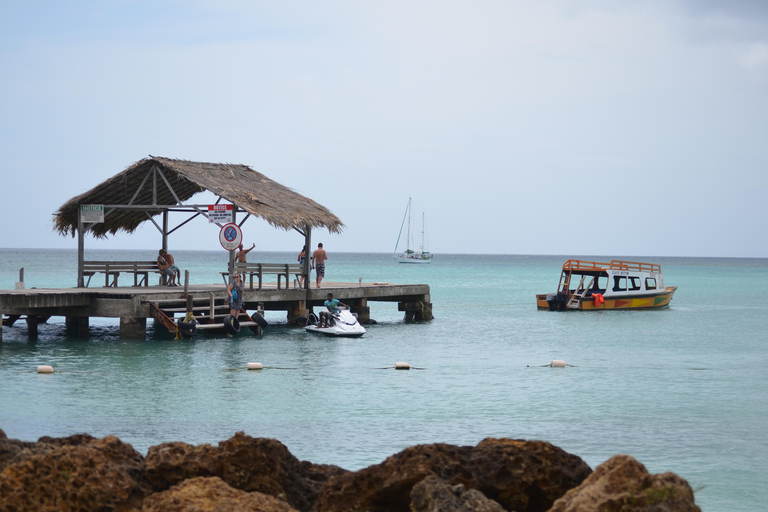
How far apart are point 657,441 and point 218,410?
6.13 m

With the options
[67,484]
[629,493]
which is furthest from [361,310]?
[629,493]

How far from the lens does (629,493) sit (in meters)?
5.23

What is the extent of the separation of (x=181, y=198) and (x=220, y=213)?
11.8 ft

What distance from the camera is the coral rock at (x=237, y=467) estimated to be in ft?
20.7

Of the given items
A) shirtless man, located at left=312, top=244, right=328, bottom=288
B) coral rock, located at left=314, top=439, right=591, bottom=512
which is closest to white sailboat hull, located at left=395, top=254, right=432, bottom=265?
shirtless man, located at left=312, top=244, right=328, bottom=288

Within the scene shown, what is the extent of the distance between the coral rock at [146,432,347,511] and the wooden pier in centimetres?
1358

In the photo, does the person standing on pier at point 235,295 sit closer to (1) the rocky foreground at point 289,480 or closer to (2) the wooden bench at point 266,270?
(2) the wooden bench at point 266,270

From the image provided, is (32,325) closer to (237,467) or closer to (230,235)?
(230,235)

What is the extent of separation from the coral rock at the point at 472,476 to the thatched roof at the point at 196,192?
15366mm

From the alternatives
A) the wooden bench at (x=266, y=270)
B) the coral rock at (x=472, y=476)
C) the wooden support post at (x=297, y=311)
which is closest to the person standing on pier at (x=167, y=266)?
the wooden bench at (x=266, y=270)

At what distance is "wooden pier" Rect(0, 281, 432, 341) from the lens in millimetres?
19438

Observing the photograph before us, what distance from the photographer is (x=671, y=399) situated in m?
14.7

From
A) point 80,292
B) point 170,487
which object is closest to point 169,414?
point 170,487

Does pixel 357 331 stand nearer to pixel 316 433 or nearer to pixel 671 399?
pixel 671 399
